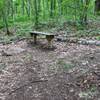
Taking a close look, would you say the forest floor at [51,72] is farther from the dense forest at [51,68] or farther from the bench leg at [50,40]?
the bench leg at [50,40]

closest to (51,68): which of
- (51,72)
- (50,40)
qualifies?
(51,72)

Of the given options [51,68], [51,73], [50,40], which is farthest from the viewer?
[50,40]

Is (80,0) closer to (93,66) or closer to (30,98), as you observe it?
(93,66)

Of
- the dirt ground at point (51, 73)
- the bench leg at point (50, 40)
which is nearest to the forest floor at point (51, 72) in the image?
the dirt ground at point (51, 73)

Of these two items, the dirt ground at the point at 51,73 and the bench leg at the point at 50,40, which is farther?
the bench leg at the point at 50,40

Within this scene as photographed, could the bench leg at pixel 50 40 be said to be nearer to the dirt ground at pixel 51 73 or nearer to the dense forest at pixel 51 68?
the dense forest at pixel 51 68

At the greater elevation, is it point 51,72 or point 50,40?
point 50,40

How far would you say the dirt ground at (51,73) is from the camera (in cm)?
463

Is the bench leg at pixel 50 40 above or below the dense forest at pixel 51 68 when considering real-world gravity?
above

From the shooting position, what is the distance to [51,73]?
5.71m

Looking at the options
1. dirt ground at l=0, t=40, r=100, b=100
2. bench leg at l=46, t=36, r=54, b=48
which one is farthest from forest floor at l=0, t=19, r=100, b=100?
bench leg at l=46, t=36, r=54, b=48

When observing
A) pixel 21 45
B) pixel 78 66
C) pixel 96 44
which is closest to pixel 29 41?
pixel 21 45

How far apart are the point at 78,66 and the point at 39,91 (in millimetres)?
1760

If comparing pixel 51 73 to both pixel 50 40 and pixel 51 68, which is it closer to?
pixel 51 68
